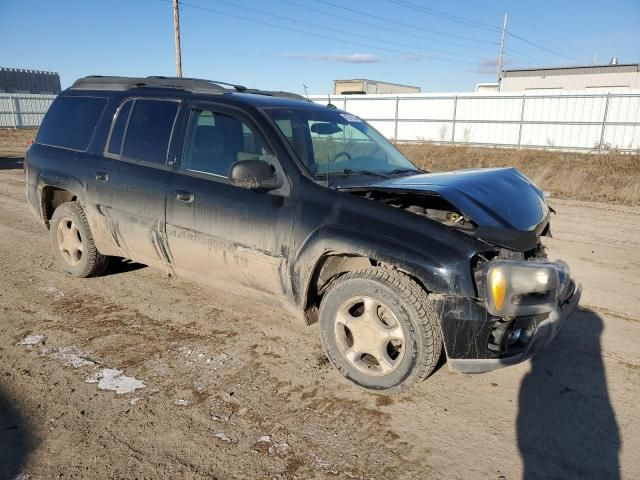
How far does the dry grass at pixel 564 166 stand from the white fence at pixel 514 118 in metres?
1.15

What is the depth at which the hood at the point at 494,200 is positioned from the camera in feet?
9.80

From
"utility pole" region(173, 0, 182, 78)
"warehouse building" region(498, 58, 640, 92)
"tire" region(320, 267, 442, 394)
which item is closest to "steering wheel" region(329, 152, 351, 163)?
"tire" region(320, 267, 442, 394)

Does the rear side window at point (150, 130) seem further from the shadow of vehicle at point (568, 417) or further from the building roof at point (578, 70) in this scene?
the building roof at point (578, 70)

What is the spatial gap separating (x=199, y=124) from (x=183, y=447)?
101 inches

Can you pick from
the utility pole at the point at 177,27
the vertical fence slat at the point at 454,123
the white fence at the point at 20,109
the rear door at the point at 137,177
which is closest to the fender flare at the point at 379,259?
the rear door at the point at 137,177

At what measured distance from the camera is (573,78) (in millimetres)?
30000

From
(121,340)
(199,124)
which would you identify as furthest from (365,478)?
(199,124)

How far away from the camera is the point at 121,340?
3855mm

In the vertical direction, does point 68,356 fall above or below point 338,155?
below

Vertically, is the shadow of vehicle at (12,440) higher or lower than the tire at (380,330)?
lower

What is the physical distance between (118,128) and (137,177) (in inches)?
25.6

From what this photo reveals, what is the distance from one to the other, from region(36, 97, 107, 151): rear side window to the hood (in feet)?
10.1

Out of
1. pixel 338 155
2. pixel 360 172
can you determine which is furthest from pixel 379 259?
pixel 338 155

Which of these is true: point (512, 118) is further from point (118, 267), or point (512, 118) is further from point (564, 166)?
point (118, 267)
